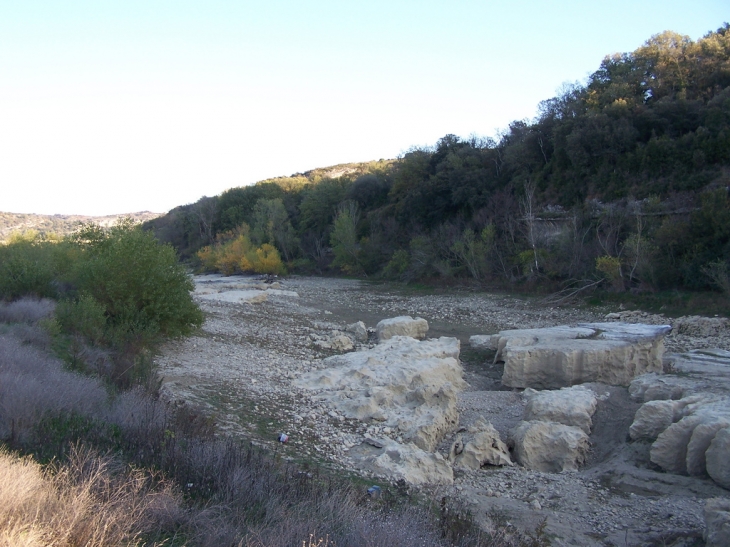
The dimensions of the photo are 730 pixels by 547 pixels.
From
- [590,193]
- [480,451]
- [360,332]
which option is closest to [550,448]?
[480,451]

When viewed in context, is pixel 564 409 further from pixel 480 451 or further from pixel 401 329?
pixel 401 329

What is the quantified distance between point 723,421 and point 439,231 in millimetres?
34845

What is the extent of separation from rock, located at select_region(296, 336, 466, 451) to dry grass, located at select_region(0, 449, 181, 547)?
552 centimetres

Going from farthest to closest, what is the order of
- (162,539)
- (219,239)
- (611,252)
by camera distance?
(219,239), (611,252), (162,539)

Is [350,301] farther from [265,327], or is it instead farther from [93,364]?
[93,364]

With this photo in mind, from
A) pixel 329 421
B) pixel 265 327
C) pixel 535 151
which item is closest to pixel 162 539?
pixel 329 421

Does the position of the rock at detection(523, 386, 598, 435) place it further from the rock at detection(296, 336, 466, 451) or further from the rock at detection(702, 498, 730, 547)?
the rock at detection(702, 498, 730, 547)

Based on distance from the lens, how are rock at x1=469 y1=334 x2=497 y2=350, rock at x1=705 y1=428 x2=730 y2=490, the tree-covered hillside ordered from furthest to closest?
the tree-covered hillside
rock at x1=469 y1=334 x2=497 y2=350
rock at x1=705 y1=428 x2=730 y2=490

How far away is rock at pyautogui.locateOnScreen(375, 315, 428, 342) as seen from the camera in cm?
1844

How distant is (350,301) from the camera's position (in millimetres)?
31578

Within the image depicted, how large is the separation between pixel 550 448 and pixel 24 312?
11.6 meters

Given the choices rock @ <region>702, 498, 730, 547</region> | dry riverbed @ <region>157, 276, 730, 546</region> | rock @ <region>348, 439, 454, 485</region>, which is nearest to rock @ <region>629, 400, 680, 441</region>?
dry riverbed @ <region>157, 276, 730, 546</region>

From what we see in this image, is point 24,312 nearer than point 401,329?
Yes

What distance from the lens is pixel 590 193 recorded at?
35.3 m
